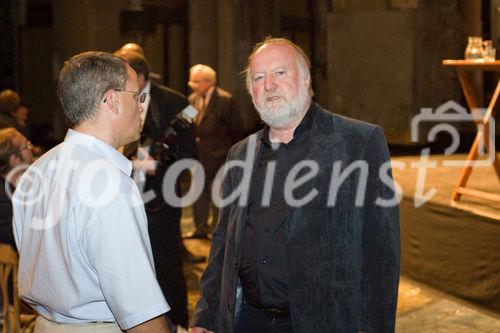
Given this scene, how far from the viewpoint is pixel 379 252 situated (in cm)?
308

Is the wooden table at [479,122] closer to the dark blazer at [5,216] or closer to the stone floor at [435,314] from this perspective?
the stone floor at [435,314]

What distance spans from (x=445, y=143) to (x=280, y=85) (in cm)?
1325

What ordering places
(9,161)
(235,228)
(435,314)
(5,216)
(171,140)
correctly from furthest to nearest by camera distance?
(435,314), (171,140), (9,161), (5,216), (235,228)

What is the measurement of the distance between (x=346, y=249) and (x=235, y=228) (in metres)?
0.49

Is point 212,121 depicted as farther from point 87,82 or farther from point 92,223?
point 92,223

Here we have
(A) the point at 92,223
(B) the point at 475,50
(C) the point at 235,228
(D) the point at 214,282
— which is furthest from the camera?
(B) the point at 475,50

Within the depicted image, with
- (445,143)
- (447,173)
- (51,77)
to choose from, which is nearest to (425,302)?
(447,173)

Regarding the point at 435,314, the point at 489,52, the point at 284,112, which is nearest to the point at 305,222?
the point at 284,112

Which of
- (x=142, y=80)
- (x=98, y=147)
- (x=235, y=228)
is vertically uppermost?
(x=142, y=80)

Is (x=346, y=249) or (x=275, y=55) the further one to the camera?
(x=275, y=55)

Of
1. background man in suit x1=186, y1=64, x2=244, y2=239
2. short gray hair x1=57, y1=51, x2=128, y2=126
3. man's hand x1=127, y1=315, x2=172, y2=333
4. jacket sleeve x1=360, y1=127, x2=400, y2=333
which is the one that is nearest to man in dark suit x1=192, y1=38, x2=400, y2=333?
jacket sleeve x1=360, y1=127, x2=400, y2=333

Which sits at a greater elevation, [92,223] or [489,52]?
[489,52]

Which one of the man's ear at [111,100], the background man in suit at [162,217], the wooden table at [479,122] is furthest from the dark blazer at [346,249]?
the wooden table at [479,122]

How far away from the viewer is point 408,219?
20.8 feet
